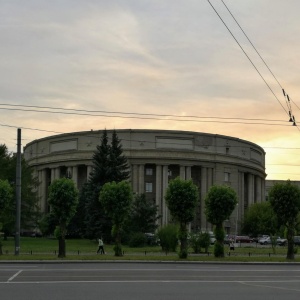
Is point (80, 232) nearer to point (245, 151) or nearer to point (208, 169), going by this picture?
point (208, 169)

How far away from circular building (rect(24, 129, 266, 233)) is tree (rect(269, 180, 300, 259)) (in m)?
71.0

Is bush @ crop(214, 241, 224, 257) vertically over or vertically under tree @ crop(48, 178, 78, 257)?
under

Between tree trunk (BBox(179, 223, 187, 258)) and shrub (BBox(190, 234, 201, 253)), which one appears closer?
tree trunk (BBox(179, 223, 187, 258))

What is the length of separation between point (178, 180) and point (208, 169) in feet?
258

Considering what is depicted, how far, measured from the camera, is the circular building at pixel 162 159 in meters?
113

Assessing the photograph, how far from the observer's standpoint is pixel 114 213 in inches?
1612

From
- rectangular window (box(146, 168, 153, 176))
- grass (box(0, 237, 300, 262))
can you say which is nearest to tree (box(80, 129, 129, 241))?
grass (box(0, 237, 300, 262))

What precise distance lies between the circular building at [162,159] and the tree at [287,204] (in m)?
71.0

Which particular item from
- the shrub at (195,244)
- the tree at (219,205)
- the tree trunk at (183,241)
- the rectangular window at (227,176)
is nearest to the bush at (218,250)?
the tree at (219,205)

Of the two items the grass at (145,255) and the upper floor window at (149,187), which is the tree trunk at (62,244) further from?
the upper floor window at (149,187)

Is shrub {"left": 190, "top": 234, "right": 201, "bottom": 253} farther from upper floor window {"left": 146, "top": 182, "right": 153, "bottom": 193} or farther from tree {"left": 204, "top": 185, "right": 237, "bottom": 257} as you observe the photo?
upper floor window {"left": 146, "top": 182, "right": 153, "bottom": 193}

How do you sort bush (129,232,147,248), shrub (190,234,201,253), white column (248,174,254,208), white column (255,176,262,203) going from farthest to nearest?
1. white column (255,176,262,203)
2. white column (248,174,254,208)
3. bush (129,232,147,248)
4. shrub (190,234,201,253)

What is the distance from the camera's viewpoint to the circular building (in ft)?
372
